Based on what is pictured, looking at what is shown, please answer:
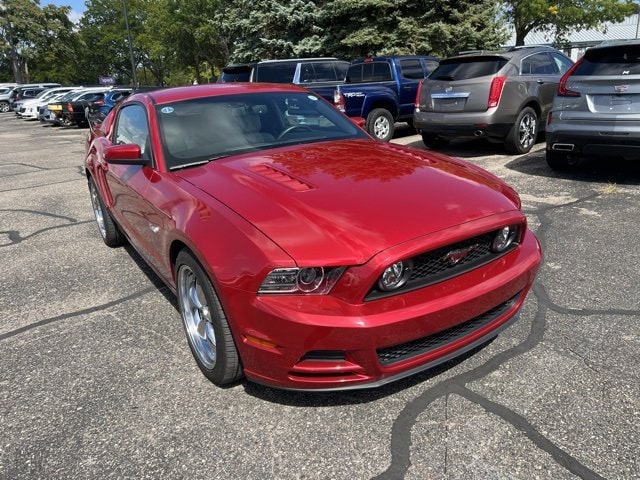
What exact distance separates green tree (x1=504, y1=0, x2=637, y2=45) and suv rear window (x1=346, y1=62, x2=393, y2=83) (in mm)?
17868

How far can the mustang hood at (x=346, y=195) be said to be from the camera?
2.31m

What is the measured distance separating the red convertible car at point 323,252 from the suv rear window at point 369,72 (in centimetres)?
882

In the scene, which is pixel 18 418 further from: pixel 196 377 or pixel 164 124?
pixel 164 124

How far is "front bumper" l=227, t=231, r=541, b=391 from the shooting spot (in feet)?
7.20

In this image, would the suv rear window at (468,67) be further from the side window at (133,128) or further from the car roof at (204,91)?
the side window at (133,128)

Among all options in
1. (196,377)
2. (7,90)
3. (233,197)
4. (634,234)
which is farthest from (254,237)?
(7,90)

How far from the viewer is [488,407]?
254 centimetres

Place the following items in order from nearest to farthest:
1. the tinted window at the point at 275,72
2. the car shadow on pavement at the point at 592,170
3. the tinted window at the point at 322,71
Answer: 1. the car shadow on pavement at the point at 592,170
2. the tinted window at the point at 275,72
3. the tinted window at the point at 322,71

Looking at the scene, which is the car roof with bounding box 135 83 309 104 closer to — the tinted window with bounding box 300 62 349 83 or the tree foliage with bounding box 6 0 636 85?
the tinted window with bounding box 300 62 349 83

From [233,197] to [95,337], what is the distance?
1567mm

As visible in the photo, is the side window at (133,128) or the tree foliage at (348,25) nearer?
the side window at (133,128)

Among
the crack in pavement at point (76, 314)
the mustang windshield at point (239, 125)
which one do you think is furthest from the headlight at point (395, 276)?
the crack in pavement at point (76, 314)

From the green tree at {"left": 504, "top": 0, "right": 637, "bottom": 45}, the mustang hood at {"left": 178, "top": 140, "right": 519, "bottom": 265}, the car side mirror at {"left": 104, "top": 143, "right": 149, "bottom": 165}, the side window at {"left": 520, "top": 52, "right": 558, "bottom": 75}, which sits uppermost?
the green tree at {"left": 504, "top": 0, "right": 637, "bottom": 45}

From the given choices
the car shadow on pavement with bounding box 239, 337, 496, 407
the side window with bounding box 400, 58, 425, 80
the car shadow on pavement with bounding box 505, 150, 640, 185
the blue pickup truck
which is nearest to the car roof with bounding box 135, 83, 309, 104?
the car shadow on pavement with bounding box 239, 337, 496, 407
